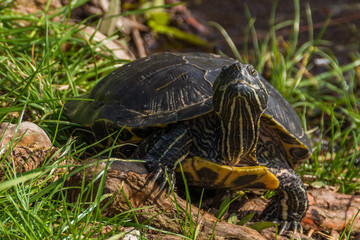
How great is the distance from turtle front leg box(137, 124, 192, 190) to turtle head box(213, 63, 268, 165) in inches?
10.2

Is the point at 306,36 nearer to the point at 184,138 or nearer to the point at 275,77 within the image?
the point at 275,77

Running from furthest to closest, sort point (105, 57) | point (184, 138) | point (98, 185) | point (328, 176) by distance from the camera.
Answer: point (105, 57) → point (328, 176) → point (184, 138) → point (98, 185)

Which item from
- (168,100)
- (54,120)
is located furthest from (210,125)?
(54,120)

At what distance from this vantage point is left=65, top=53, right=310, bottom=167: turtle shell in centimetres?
298

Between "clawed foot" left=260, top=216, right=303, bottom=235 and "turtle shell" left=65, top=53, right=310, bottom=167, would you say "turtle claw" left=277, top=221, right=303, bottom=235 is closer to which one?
"clawed foot" left=260, top=216, right=303, bottom=235

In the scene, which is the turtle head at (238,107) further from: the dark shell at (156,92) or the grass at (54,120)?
the grass at (54,120)

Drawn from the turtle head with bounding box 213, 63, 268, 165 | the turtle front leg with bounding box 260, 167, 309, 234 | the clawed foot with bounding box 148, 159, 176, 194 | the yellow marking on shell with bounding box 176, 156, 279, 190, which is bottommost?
the turtle front leg with bounding box 260, 167, 309, 234

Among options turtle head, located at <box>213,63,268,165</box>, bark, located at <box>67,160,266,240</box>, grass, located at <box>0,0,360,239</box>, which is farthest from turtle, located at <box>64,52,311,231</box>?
grass, located at <box>0,0,360,239</box>

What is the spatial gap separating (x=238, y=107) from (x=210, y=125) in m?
0.38

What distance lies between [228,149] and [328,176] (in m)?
1.24

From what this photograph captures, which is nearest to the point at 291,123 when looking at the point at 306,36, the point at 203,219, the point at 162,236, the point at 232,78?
the point at 232,78

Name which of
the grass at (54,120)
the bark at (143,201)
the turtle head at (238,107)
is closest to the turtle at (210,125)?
the turtle head at (238,107)

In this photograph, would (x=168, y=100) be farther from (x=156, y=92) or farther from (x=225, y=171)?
(x=225, y=171)

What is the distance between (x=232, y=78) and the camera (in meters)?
2.67
